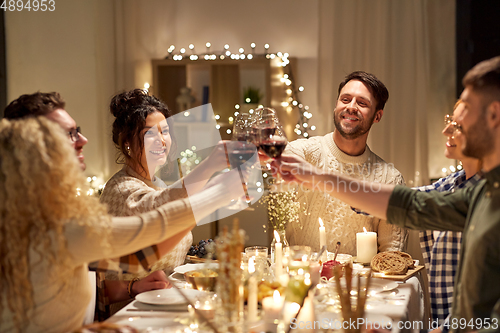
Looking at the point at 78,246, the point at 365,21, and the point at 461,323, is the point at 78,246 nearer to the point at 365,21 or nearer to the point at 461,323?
the point at 461,323

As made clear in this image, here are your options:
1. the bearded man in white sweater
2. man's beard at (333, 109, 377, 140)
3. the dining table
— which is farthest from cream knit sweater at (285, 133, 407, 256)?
the dining table

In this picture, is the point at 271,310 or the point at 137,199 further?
the point at 137,199

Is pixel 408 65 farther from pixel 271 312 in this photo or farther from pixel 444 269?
pixel 271 312

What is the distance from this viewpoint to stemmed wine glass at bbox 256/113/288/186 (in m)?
1.66

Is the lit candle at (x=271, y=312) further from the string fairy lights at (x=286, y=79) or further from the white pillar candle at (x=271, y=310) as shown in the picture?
the string fairy lights at (x=286, y=79)

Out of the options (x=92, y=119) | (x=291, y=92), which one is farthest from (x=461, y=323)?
(x=92, y=119)

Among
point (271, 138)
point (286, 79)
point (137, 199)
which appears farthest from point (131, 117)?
point (286, 79)

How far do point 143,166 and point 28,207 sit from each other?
96cm

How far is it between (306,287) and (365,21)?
3.24 metres

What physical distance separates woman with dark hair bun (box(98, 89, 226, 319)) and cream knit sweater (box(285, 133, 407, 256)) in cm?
71

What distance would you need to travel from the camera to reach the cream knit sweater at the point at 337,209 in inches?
94.0

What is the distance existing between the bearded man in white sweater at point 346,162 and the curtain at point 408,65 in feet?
4.45

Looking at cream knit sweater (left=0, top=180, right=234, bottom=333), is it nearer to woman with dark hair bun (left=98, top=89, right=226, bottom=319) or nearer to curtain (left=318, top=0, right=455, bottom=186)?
woman with dark hair bun (left=98, top=89, right=226, bottom=319)

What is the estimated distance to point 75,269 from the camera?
123cm
